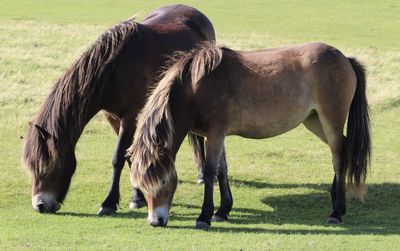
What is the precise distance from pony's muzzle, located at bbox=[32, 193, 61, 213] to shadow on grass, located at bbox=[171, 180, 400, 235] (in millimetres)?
1442

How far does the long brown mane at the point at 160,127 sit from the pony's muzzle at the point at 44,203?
57.6 inches

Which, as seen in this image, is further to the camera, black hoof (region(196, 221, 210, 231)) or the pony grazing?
black hoof (region(196, 221, 210, 231))

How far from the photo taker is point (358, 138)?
1029 cm

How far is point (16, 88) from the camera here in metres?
18.9

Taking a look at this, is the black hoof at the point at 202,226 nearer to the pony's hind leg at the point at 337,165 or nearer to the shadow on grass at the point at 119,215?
the shadow on grass at the point at 119,215

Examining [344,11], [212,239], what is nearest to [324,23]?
[344,11]

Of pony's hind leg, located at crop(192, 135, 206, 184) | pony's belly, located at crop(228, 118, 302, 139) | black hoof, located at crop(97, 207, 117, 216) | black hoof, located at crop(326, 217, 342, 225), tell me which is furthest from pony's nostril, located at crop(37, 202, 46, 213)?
black hoof, located at crop(326, 217, 342, 225)

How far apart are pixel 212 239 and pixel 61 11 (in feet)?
98.3

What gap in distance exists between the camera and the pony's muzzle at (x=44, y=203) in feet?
32.4

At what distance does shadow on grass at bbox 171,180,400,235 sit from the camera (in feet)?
31.3

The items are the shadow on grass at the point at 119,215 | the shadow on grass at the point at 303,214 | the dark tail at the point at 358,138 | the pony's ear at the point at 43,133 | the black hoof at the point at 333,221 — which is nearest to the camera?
the shadow on grass at the point at 303,214

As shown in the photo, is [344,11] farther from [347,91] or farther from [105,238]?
[105,238]

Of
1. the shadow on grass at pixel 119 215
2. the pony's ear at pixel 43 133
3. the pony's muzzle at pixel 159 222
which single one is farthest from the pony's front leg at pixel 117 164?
the pony's muzzle at pixel 159 222

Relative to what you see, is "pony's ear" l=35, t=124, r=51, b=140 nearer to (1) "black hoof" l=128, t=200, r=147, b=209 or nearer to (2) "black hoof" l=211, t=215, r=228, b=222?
(1) "black hoof" l=128, t=200, r=147, b=209
